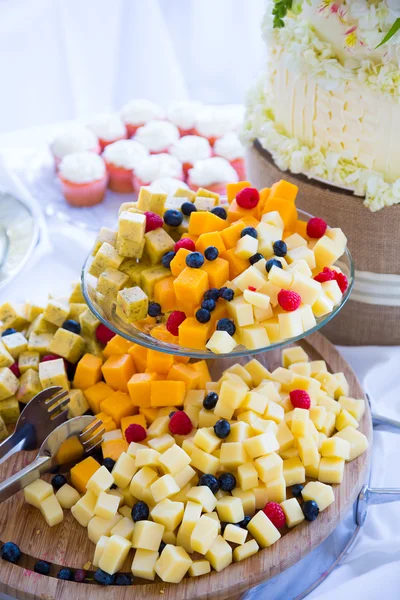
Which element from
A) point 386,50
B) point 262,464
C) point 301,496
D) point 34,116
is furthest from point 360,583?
point 34,116

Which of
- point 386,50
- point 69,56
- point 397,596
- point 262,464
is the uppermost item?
point 386,50

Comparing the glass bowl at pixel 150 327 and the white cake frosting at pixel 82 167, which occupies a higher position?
the glass bowl at pixel 150 327

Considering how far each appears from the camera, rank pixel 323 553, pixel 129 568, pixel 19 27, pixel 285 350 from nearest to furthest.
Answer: pixel 129 568
pixel 323 553
pixel 285 350
pixel 19 27

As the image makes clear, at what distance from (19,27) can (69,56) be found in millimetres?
247

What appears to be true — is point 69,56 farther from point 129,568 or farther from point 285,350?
point 129,568

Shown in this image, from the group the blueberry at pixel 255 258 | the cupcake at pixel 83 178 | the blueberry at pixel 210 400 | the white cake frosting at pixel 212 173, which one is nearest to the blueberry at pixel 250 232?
the blueberry at pixel 255 258

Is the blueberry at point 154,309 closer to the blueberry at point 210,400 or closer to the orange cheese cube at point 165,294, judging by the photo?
the orange cheese cube at point 165,294

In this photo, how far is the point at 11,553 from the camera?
1425mm

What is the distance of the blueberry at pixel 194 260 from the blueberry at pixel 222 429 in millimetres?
336

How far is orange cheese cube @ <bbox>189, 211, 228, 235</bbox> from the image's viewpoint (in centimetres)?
164

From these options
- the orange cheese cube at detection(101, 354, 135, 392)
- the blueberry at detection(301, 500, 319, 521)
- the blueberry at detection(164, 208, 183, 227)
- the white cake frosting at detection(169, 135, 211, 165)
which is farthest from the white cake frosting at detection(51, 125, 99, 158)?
the blueberry at detection(301, 500, 319, 521)

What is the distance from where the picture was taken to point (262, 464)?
58.2 inches

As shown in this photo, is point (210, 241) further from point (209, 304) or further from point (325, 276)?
point (325, 276)

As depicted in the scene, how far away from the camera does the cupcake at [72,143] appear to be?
2600 mm
